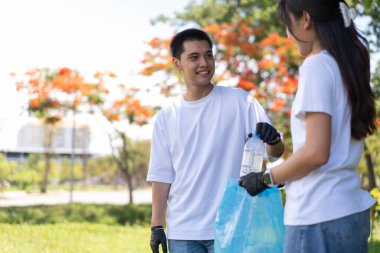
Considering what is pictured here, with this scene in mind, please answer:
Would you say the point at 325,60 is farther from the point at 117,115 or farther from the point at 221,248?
Result: the point at 117,115

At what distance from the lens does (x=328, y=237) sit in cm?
184

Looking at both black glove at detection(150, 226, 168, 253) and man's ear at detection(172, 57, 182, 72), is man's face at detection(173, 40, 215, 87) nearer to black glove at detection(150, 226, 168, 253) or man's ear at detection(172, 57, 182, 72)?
man's ear at detection(172, 57, 182, 72)

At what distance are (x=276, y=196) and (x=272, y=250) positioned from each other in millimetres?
171

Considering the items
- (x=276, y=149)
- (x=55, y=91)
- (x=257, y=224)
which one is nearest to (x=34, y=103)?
(x=55, y=91)

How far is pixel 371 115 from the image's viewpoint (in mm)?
1950

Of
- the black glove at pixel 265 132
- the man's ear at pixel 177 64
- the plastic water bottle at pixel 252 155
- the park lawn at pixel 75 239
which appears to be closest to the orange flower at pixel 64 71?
the park lawn at pixel 75 239

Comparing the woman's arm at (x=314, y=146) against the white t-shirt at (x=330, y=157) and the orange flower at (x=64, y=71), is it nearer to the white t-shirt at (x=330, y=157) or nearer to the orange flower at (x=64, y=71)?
the white t-shirt at (x=330, y=157)

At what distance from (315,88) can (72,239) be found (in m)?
7.99

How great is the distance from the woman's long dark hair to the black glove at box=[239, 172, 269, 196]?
294mm

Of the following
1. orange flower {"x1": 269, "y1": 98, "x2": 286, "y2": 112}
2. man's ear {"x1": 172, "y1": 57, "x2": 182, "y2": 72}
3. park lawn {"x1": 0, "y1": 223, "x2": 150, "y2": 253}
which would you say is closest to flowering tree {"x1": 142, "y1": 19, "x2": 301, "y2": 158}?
orange flower {"x1": 269, "y1": 98, "x2": 286, "y2": 112}

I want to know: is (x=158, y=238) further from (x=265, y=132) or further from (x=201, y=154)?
(x=265, y=132)

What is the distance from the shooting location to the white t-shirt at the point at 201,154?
9.73ft

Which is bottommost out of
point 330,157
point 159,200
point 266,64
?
point 159,200

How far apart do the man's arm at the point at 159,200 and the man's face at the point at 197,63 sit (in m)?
0.47
